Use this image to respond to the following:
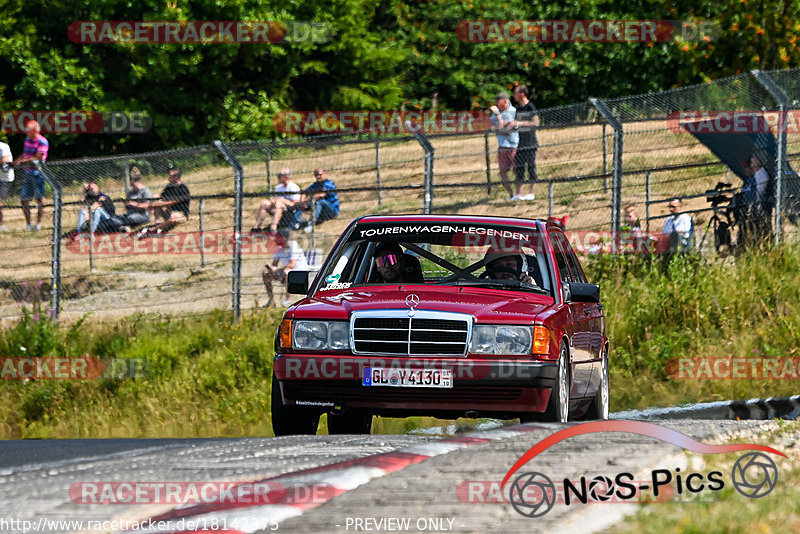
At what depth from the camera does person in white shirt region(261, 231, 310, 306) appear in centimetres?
1755

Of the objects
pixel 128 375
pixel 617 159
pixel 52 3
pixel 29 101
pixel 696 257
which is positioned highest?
pixel 52 3

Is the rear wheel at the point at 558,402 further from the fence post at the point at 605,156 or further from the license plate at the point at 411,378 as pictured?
the fence post at the point at 605,156

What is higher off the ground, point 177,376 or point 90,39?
point 90,39

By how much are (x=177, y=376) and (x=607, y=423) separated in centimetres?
855

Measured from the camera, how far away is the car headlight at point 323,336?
Result: 8.75m

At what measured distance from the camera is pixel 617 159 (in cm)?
1672

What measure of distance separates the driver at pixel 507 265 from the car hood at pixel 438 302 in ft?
1.43

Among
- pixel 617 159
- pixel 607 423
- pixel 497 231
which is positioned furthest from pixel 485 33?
pixel 607 423

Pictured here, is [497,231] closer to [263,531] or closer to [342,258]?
[342,258]

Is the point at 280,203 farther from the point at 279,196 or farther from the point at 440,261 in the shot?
the point at 440,261

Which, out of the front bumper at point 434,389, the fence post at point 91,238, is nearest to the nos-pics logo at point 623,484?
the front bumper at point 434,389

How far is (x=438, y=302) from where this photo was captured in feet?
29.1

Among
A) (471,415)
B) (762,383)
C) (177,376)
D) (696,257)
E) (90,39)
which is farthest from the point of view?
(90,39)

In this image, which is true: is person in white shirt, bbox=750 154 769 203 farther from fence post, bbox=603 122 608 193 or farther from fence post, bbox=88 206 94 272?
fence post, bbox=88 206 94 272
